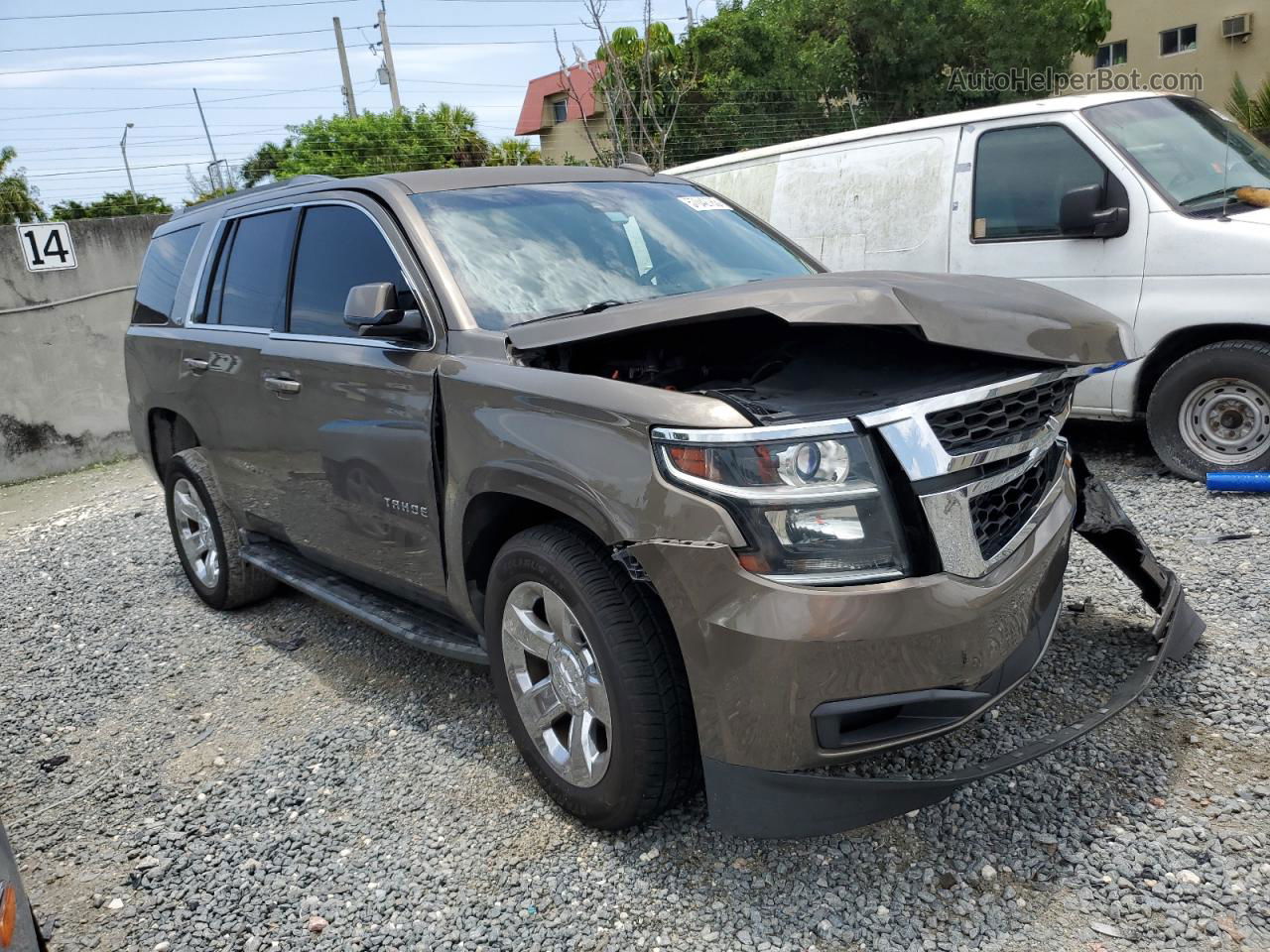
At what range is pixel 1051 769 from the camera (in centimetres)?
299

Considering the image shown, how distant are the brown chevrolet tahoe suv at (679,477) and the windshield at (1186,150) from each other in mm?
2688

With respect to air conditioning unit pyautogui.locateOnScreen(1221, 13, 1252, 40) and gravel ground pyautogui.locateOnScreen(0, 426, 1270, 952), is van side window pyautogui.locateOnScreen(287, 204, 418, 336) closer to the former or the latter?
gravel ground pyautogui.locateOnScreen(0, 426, 1270, 952)

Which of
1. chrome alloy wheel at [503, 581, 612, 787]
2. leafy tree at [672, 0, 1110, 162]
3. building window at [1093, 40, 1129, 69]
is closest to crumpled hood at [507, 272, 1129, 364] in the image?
chrome alloy wheel at [503, 581, 612, 787]

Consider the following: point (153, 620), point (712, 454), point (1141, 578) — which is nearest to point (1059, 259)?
point (1141, 578)

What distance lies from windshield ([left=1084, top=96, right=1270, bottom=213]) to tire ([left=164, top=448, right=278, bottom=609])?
17.0 feet

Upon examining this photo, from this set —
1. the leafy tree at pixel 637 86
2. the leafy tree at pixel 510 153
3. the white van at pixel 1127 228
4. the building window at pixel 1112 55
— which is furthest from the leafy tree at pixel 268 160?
the white van at pixel 1127 228

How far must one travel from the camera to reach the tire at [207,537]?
4980mm

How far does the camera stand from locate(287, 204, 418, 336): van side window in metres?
3.60

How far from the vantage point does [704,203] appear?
166 inches

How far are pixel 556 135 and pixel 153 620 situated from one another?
3945 centimetres

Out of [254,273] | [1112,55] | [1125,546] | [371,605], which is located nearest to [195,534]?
[254,273]

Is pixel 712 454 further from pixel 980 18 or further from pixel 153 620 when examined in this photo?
pixel 980 18

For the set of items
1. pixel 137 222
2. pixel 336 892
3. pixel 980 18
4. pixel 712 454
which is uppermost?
pixel 980 18

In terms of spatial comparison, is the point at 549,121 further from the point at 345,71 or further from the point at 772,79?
the point at 772,79
